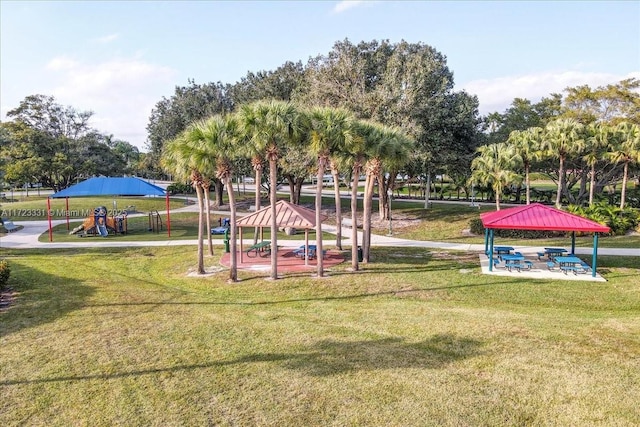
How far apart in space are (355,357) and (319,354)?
757 mm

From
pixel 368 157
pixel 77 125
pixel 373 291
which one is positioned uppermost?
pixel 77 125

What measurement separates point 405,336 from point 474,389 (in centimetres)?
283

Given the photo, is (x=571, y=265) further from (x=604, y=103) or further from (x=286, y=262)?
(x=604, y=103)

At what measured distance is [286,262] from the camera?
20875mm

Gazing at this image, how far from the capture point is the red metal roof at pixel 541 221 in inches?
706

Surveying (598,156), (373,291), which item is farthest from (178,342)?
(598,156)

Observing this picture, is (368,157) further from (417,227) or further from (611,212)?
(611,212)

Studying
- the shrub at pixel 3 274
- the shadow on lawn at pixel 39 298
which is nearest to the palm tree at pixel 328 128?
the shadow on lawn at pixel 39 298

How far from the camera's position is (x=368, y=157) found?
Answer: 18844 millimetres

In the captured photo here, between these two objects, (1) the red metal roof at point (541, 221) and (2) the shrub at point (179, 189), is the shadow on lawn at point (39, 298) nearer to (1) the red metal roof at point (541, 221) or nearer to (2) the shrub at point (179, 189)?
(1) the red metal roof at point (541, 221)

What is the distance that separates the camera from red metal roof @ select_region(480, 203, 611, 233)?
17.9 meters

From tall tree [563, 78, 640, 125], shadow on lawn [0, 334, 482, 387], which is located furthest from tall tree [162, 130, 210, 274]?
tall tree [563, 78, 640, 125]

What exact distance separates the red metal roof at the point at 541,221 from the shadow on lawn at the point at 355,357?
9.74m

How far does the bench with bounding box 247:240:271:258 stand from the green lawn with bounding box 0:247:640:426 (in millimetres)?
5442
